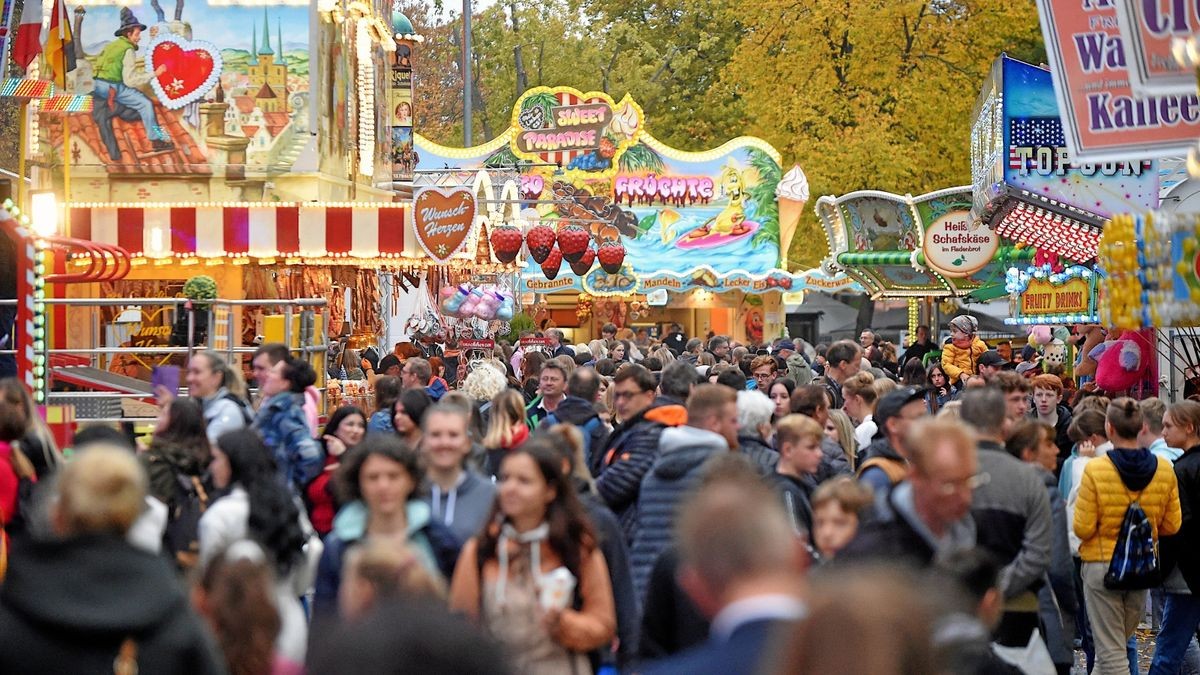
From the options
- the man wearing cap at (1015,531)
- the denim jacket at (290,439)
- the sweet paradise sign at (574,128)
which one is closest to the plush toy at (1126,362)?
the denim jacket at (290,439)

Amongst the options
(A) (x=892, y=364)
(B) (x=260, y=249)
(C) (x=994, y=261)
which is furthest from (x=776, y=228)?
(B) (x=260, y=249)

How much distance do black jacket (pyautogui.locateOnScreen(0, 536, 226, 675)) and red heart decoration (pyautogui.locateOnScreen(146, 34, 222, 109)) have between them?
16.9 m

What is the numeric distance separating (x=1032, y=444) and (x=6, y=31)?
29.5 feet

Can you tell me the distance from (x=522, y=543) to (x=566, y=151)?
112 ft

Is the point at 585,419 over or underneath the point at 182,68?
underneath

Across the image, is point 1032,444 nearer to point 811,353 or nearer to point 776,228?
point 811,353

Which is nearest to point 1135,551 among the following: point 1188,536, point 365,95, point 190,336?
point 1188,536

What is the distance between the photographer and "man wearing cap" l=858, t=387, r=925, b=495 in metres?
7.00

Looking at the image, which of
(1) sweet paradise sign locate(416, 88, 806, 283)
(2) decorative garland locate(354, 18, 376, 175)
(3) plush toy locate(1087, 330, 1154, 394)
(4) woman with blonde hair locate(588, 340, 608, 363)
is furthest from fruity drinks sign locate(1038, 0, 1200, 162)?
(1) sweet paradise sign locate(416, 88, 806, 283)

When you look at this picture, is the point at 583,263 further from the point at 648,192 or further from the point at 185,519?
the point at 185,519

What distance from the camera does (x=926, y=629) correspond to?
279cm

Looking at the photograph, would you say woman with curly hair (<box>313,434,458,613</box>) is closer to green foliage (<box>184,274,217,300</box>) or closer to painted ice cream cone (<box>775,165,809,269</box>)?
green foliage (<box>184,274,217,300</box>)

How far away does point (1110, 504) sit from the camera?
351 inches

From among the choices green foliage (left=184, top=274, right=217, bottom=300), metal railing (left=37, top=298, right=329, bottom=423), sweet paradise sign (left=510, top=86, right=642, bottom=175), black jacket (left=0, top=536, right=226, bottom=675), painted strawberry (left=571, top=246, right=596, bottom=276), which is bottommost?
black jacket (left=0, top=536, right=226, bottom=675)
